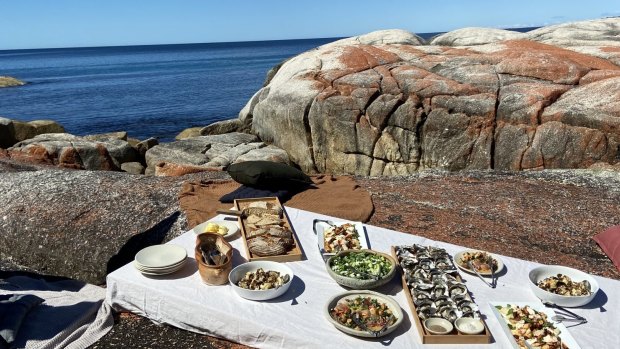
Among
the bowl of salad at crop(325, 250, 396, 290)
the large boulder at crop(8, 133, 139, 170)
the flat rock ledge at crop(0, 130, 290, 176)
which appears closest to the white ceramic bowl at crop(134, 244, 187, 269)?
the bowl of salad at crop(325, 250, 396, 290)

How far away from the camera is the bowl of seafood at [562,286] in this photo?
4453 millimetres

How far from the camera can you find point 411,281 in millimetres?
4691

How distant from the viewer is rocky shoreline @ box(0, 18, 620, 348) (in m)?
7.57

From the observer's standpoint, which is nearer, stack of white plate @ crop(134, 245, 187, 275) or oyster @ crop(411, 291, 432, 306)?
oyster @ crop(411, 291, 432, 306)

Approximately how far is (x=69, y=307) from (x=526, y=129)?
11814 mm

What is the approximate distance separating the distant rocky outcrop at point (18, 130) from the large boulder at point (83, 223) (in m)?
11.4

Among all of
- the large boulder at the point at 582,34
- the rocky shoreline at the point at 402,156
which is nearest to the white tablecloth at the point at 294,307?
the rocky shoreline at the point at 402,156

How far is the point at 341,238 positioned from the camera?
18.5 feet

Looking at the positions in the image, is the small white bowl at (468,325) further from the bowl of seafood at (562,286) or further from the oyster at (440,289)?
the bowl of seafood at (562,286)

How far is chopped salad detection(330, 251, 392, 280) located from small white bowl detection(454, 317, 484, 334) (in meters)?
0.83

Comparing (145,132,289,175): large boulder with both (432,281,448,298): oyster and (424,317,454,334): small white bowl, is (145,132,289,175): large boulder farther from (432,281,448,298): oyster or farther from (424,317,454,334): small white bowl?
(424,317,454,334): small white bowl

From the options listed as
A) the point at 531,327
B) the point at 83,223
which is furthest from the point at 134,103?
the point at 531,327

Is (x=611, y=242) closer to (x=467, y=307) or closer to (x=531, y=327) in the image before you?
(x=531, y=327)

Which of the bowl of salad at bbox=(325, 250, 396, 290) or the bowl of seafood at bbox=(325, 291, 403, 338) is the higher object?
the bowl of salad at bbox=(325, 250, 396, 290)
